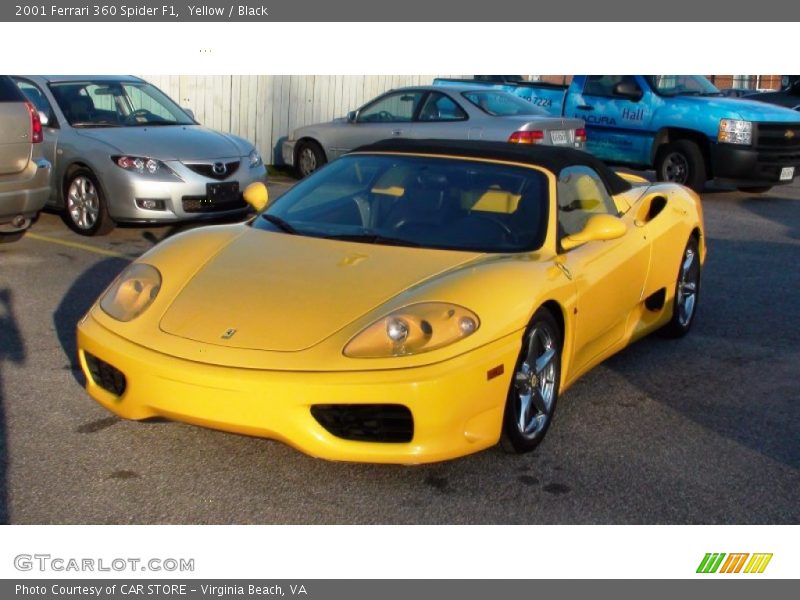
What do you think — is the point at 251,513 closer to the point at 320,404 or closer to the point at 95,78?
Result: the point at 320,404

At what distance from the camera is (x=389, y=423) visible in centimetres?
439

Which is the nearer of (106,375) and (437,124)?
(106,375)

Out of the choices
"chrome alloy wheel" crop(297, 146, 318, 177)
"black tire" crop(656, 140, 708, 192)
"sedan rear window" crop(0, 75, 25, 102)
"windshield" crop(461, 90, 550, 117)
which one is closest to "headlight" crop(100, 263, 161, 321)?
"sedan rear window" crop(0, 75, 25, 102)

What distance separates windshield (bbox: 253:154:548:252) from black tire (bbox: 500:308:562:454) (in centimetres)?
49

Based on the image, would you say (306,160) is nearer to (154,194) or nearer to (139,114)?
(139,114)

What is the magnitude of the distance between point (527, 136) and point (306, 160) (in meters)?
3.70

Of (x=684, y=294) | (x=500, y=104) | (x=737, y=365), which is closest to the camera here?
(x=737, y=365)

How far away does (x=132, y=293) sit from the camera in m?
5.11

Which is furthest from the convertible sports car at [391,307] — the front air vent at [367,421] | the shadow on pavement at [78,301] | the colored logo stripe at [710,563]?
the shadow on pavement at [78,301]

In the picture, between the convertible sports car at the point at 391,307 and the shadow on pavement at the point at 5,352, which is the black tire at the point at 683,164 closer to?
the convertible sports car at the point at 391,307

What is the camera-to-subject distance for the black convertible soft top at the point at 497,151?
5.92 metres

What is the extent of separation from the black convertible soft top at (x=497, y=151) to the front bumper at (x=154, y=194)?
4.21 meters

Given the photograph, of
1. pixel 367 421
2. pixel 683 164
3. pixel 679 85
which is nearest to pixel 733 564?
pixel 367 421

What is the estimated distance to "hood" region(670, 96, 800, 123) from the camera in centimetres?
1450
